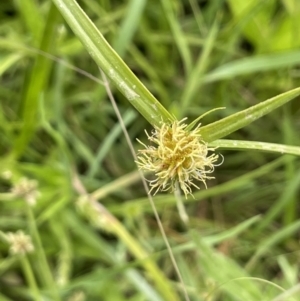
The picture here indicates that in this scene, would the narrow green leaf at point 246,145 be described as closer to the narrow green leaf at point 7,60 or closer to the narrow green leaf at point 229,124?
the narrow green leaf at point 229,124

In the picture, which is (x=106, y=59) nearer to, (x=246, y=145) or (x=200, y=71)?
(x=246, y=145)

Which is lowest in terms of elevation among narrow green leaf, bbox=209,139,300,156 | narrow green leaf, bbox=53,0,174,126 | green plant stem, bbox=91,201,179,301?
narrow green leaf, bbox=209,139,300,156

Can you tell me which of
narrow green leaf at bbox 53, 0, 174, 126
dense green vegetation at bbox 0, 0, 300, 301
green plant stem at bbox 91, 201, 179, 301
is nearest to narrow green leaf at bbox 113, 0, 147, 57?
dense green vegetation at bbox 0, 0, 300, 301

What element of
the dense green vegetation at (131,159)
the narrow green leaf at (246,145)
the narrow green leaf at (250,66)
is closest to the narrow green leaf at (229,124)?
the narrow green leaf at (246,145)

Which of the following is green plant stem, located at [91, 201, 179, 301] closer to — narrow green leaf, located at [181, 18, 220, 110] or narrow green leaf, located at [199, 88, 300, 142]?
narrow green leaf, located at [181, 18, 220, 110]

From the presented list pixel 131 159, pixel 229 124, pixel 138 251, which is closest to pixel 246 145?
pixel 229 124

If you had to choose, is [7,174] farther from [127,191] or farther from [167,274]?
[167,274]

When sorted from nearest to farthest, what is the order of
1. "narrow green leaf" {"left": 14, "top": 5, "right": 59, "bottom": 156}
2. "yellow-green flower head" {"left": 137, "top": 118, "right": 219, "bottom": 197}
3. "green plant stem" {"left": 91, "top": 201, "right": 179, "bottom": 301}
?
"yellow-green flower head" {"left": 137, "top": 118, "right": 219, "bottom": 197}, "narrow green leaf" {"left": 14, "top": 5, "right": 59, "bottom": 156}, "green plant stem" {"left": 91, "top": 201, "right": 179, "bottom": 301}
